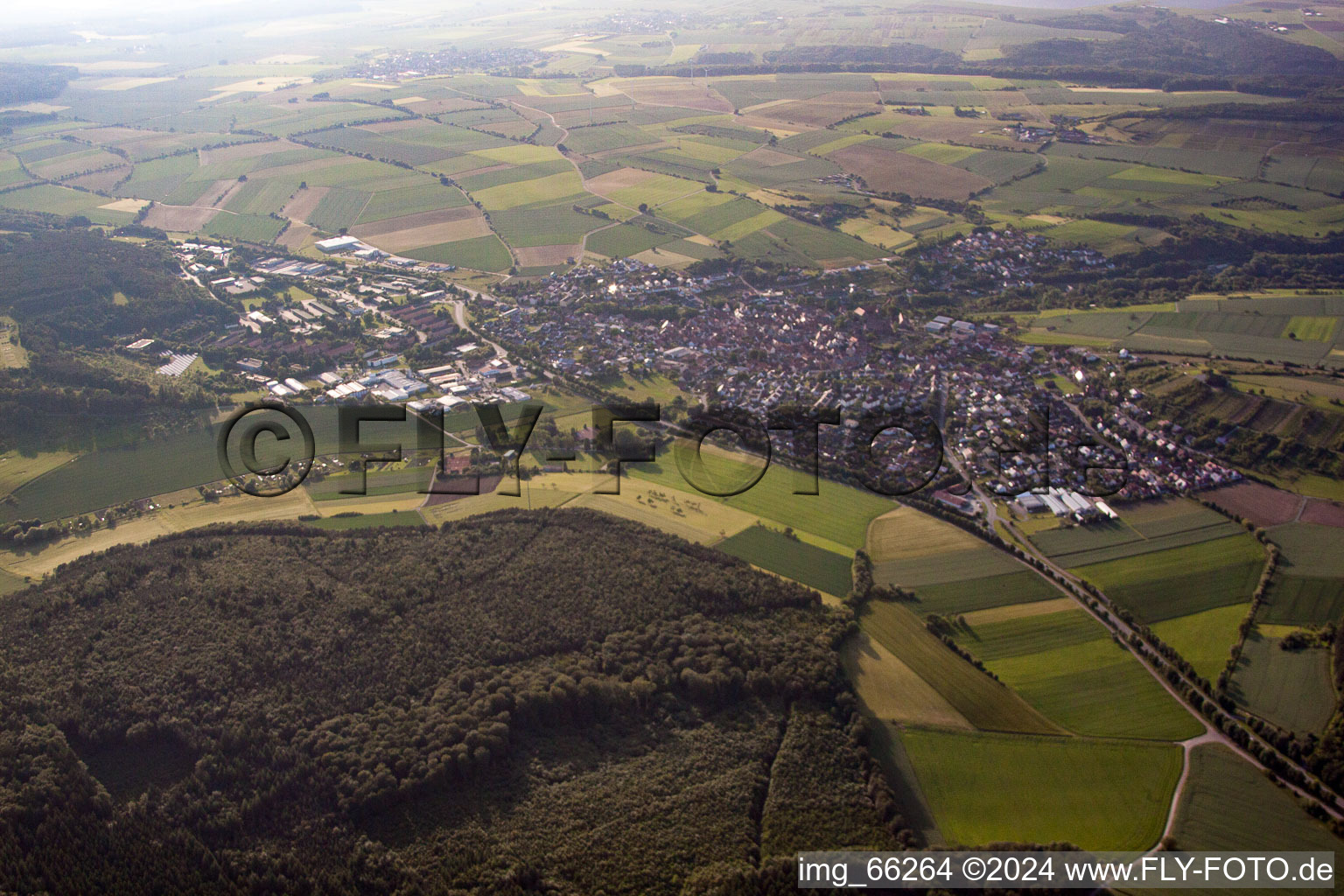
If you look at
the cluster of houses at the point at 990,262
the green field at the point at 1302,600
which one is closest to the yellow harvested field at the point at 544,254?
the cluster of houses at the point at 990,262

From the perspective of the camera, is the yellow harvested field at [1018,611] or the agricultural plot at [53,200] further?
the agricultural plot at [53,200]

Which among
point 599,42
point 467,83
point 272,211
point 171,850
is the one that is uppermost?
point 599,42

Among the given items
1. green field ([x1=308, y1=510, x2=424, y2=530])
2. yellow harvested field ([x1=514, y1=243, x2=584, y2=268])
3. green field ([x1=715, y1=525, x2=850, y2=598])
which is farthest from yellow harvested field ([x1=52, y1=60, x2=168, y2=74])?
green field ([x1=715, y1=525, x2=850, y2=598])

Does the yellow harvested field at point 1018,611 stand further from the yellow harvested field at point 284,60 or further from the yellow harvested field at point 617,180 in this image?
the yellow harvested field at point 284,60

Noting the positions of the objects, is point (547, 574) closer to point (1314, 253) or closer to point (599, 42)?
point (1314, 253)

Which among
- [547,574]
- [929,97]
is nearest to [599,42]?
[929,97]
